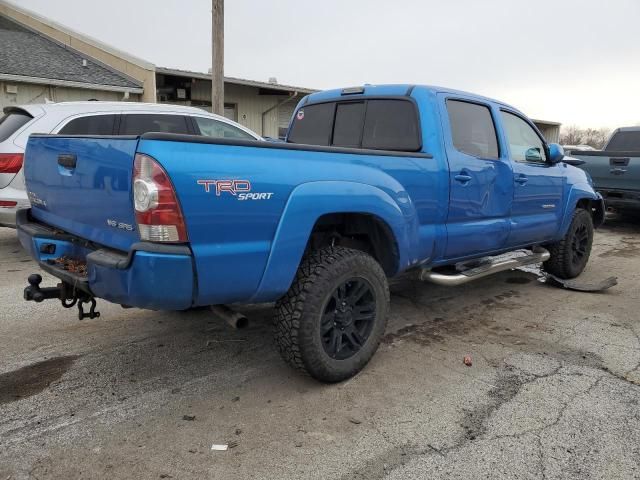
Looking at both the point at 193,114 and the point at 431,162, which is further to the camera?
the point at 193,114

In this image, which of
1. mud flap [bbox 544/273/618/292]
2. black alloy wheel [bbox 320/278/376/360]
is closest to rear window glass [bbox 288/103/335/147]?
black alloy wheel [bbox 320/278/376/360]

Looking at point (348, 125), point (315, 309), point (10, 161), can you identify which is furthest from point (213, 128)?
point (315, 309)

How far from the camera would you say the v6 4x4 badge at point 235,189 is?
2.39 meters

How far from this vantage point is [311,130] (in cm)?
475

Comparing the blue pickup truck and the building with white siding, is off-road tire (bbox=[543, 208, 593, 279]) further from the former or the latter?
the building with white siding

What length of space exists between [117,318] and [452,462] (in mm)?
3043

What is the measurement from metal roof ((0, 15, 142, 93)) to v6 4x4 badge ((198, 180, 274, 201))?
12.0 meters

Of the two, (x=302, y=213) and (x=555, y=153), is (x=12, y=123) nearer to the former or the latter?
(x=302, y=213)

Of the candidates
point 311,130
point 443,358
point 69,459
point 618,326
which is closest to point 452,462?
point 443,358

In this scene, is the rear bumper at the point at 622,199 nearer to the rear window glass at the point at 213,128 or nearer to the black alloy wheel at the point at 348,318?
the rear window glass at the point at 213,128

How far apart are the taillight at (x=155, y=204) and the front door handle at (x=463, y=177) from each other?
2.36 meters

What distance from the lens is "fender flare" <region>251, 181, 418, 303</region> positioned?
2.68 m

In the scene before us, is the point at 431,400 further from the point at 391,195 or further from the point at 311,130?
the point at 311,130

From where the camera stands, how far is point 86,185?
2.73 m
